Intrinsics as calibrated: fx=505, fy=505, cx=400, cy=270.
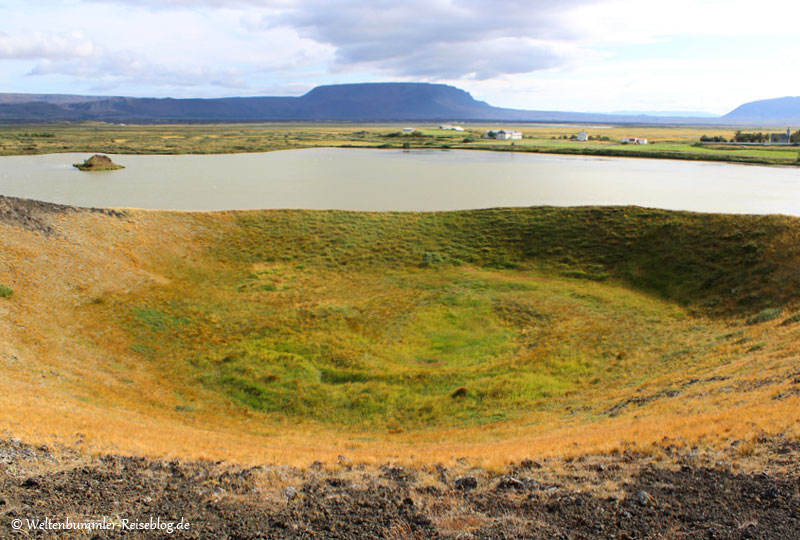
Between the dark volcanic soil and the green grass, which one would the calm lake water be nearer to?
the green grass

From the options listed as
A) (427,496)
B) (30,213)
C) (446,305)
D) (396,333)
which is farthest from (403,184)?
(427,496)

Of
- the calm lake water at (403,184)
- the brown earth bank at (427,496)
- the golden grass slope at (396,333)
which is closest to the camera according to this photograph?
the brown earth bank at (427,496)

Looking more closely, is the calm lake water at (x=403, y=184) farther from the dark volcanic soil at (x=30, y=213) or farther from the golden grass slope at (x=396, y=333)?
the dark volcanic soil at (x=30, y=213)

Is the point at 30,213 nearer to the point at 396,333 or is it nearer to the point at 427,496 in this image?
the point at 396,333

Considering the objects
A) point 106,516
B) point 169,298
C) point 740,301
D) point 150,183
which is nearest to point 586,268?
point 740,301

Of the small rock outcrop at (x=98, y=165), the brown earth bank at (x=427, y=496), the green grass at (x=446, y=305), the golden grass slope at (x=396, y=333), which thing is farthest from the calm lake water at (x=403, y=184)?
the brown earth bank at (x=427, y=496)

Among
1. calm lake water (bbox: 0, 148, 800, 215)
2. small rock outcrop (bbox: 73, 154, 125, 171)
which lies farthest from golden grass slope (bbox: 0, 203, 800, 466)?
small rock outcrop (bbox: 73, 154, 125, 171)

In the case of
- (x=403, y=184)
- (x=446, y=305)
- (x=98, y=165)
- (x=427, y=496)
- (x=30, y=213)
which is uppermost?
(x=98, y=165)

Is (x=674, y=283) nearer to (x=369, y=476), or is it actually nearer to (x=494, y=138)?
(x=369, y=476)
